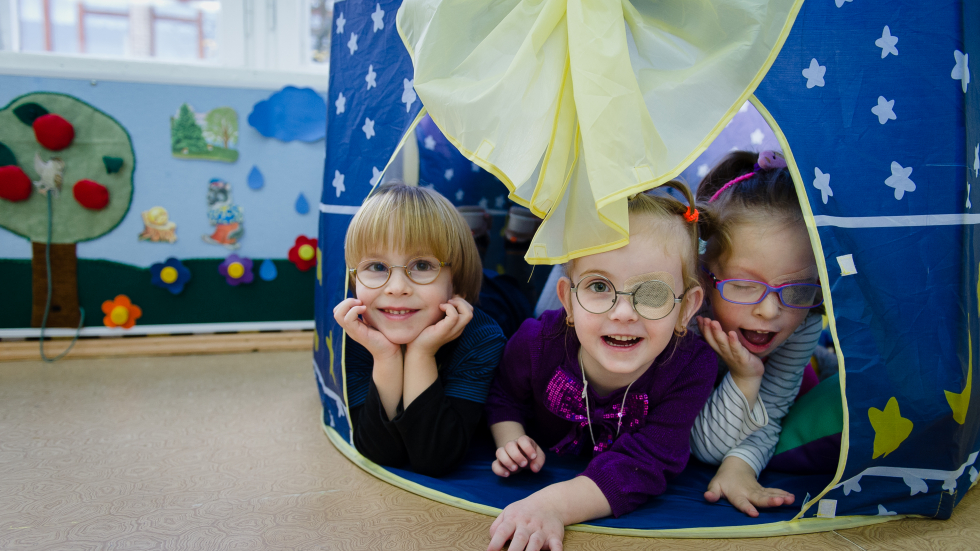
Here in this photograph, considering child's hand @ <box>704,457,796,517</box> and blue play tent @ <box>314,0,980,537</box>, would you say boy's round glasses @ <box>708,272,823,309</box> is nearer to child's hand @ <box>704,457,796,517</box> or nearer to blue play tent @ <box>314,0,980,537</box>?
blue play tent @ <box>314,0,980,537</box>

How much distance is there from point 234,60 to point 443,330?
145 cm

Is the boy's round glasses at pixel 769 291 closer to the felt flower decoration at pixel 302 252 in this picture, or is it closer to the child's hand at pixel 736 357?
the child's hand at pixel 736 357

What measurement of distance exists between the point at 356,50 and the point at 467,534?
88cm

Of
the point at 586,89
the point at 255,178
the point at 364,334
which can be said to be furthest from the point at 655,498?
the point at 255,178

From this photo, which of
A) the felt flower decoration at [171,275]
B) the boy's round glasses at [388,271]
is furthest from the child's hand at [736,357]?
the felt flower decoration at [171,275]

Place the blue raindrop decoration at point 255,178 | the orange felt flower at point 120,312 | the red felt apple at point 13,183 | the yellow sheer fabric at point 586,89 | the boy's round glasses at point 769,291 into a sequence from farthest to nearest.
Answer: the blue raindrop decoration at point 255,178
the orange felt flower at point 120,312
the red felt apple at point 13,183
the boy's round glasses at point 769,291
the yellow sheer fabric at point 586,89

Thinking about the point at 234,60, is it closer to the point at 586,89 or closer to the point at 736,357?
the point at 586,89

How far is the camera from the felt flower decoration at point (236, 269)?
1879mm

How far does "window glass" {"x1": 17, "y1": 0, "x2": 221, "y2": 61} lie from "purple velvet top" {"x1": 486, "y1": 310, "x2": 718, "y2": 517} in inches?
62.1

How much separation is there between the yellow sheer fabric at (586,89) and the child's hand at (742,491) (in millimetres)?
469

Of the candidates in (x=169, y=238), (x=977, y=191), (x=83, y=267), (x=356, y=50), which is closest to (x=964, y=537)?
(x=977, y=191)

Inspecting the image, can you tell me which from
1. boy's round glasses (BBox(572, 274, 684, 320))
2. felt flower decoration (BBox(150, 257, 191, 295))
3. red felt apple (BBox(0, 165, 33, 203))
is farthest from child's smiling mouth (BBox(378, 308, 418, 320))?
red felt apple (BBox(0, 165, 33, 203))

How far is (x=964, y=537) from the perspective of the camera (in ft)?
2.99

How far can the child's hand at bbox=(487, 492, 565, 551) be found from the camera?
0.82m
